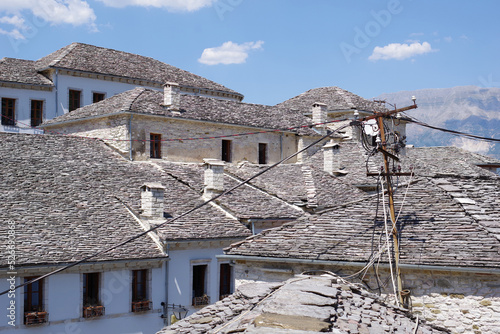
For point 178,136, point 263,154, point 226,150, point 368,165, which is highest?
point 178,136

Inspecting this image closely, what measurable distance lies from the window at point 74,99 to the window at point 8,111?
10.1ft

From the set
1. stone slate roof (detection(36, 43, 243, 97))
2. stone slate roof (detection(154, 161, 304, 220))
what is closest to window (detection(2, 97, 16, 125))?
stone slate roof (detection(36, 43, 243, 97))

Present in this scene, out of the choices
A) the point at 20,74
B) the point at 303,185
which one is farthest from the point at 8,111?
the point at 303,185

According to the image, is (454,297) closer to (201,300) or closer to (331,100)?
(201,300)

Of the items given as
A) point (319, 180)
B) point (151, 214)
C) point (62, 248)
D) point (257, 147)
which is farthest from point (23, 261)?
Answer: point (257, 147)

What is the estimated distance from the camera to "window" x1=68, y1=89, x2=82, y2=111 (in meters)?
37.2

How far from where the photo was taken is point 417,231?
13.5 metres

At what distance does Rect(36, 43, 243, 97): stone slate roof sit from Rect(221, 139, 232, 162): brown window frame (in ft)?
30.2

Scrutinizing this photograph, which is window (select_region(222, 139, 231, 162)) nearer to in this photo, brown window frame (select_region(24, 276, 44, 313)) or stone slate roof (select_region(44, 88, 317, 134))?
stone slate roof (select_region(44, 88, 317, 134))

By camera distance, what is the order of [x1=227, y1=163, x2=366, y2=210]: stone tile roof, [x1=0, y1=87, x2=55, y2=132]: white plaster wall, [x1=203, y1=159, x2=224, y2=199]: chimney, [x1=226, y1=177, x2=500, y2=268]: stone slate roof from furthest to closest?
1. [x1=0, y1=87, x2=55, y2=132]: white plaster wall
2. [x1=227, y1=163, x2=366, y2=210]: stone tile roof
3. [x1=203, y1=159, x2=224, y2=199]: chimney
4. [x1=226, y1=177, x2=500, y2=268]: stone slate roof

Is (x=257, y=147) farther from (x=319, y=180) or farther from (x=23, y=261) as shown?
(x=23, y=261)

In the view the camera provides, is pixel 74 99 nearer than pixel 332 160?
No

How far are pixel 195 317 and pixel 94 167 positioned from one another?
50.9 ft

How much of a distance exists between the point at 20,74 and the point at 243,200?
1809cm
